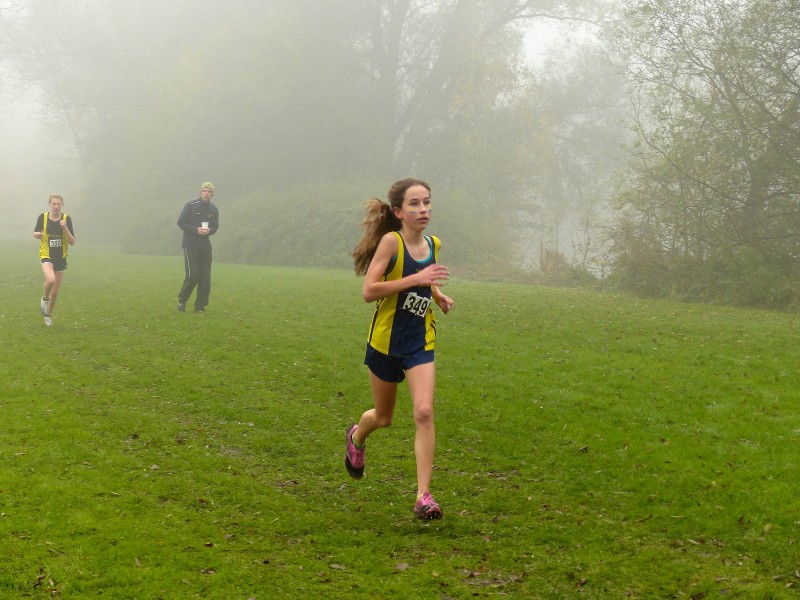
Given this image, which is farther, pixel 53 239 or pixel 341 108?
pixel 341 108

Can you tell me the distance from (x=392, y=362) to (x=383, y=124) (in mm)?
44033

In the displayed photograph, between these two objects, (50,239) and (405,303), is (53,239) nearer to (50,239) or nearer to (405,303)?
(50,239)

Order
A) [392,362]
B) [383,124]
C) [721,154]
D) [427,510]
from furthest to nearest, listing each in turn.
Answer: [383,124] < [721,154] < [392,362] < [427,510]

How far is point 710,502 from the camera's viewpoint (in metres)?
7.13

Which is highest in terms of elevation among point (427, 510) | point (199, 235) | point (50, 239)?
point (199, 235)

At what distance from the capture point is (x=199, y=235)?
57.8ft

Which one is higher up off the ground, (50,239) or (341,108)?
(341,108)

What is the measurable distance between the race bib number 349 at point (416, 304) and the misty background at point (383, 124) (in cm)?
1886

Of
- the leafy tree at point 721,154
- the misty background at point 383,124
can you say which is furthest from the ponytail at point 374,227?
the misty background at point 383,124

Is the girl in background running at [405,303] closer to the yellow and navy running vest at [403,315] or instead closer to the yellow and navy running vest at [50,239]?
the yellow and navy running vest at [403,315]

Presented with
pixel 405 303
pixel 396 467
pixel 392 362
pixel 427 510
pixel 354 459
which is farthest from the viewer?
pixel 396 467

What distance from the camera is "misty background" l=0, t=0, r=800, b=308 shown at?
25.9 meters

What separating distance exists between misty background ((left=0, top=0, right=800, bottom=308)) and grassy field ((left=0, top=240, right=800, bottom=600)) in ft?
38.3

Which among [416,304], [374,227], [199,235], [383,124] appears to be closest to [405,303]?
[416,304]
